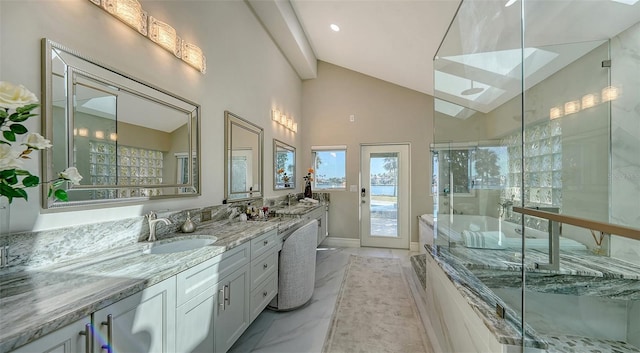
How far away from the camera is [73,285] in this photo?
0.87 m

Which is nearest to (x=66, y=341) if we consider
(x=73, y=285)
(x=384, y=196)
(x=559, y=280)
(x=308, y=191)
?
(x=73, y=285)

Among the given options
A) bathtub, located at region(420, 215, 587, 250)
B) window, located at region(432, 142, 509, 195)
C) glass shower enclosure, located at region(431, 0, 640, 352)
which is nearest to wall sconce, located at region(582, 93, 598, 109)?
glass shower enclosure, located at region(431, 0, 640, 352)

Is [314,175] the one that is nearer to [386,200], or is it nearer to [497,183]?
[386,200]

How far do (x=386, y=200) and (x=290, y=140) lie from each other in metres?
2.15

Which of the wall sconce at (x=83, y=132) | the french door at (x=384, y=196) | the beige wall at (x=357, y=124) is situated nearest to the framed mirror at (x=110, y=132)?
the wall sconce at (x=83, y=132)

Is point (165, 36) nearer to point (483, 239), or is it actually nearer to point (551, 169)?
point (483, 239)

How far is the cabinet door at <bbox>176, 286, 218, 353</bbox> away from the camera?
3.76ft

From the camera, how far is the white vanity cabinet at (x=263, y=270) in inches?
71.0

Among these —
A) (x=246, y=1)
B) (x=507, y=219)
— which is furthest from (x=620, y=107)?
(x=246, y=1)

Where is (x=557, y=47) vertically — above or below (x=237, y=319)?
above

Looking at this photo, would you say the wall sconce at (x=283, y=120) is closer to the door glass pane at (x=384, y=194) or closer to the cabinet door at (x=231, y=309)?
the door glass pane at (x=384, y=194)

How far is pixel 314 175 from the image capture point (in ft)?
16.0

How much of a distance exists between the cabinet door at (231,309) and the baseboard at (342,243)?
309cm

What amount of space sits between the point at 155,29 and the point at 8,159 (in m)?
1.30
